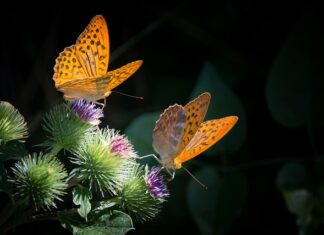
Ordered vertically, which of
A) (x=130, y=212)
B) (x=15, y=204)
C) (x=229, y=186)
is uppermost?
(x=15, y=204)

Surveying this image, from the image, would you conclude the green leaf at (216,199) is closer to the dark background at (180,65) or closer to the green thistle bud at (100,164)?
the dark background at (180,65)

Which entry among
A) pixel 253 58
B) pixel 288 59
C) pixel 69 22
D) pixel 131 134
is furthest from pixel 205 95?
pixel 69 22

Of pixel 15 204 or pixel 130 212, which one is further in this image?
pixel 130 212

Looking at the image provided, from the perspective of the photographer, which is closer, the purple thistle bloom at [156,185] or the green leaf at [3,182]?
the green leaf at [3,182]

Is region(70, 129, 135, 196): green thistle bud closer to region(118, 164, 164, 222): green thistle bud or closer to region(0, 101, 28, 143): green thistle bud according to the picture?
region(118, 164, 164, 222): green thistle bud

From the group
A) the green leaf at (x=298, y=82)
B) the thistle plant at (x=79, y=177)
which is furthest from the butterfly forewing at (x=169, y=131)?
the green leaf at (x=298, y=82)

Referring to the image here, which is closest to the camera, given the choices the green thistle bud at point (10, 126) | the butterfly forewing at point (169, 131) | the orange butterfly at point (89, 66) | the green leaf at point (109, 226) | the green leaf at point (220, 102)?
the green leaf at point (109, 226)

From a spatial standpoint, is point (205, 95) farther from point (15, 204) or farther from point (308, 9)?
point (308, 9)

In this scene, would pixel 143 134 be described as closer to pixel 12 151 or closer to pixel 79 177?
pixel 79 177
